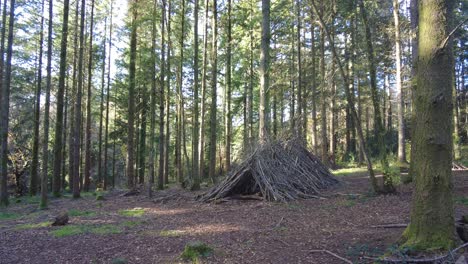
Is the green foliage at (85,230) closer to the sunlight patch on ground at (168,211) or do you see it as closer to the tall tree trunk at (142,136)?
the sunlight patch on ground at (168,211)

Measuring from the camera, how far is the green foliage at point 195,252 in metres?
4.49

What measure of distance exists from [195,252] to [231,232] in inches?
61.7

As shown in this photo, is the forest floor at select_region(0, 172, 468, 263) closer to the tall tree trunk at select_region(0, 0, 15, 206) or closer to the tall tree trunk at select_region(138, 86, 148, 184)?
the tall tree trunk at select_region(0, 0, 15, 206)

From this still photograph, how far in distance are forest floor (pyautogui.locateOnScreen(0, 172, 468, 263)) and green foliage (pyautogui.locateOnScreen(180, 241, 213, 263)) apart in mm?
88

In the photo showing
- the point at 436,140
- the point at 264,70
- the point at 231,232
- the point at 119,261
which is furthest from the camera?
the point at 264,70

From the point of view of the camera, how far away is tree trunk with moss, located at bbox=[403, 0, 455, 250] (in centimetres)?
357

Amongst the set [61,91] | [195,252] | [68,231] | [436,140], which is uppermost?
[61,91]

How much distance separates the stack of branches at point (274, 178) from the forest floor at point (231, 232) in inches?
23.2

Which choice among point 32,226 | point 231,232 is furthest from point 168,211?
point 231,232

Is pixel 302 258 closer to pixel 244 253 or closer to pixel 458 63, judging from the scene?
pixel 244 253

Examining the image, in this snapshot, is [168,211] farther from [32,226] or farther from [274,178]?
[32,226]

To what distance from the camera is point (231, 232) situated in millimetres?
6016

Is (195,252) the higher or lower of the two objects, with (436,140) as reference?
lower

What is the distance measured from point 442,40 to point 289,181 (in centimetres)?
676
